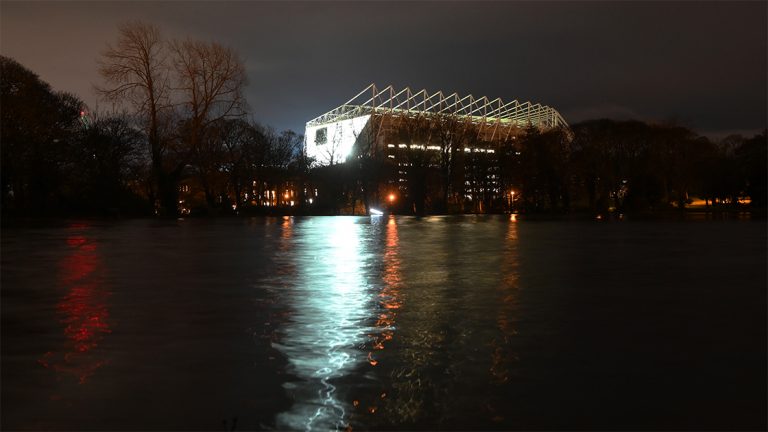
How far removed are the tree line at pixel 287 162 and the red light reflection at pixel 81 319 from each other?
37.1m

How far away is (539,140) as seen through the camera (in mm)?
73438

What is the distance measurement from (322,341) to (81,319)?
10.5 ft

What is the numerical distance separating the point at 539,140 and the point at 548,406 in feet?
234

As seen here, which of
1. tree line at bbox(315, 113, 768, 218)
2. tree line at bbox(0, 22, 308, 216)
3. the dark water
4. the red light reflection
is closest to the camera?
the dark water

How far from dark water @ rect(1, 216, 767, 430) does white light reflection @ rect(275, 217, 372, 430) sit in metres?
0.03

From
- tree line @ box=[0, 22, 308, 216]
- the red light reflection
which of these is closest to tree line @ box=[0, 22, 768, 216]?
tree line @ box=[0, 22, 308, 216]

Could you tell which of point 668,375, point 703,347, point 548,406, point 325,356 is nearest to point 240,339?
point 325,356

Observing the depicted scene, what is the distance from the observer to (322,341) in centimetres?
659

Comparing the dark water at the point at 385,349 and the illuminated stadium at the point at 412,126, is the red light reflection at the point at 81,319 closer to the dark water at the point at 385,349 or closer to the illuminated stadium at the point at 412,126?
the dark water at the point at 385,349

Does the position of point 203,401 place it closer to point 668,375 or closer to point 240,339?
point 240,339

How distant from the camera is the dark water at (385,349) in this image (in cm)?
447

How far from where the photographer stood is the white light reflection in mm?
4477

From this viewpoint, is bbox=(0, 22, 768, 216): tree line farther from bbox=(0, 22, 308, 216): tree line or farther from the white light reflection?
the white light reflection

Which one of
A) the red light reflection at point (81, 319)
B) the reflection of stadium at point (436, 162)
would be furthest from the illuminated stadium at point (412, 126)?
the red light reflection at point (81, 319)
